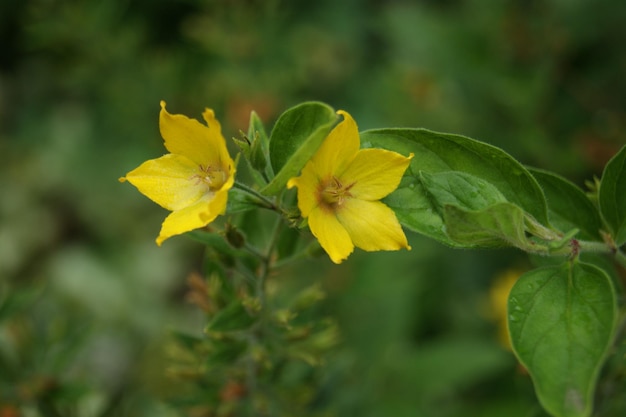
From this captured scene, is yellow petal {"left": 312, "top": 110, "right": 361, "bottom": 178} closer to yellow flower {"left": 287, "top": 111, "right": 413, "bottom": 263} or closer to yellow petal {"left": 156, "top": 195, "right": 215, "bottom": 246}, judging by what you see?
yellow flower {"left": 287, "top": 111, "right": 413, "bottom": 263}

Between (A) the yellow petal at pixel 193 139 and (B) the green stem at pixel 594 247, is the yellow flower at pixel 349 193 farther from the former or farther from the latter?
(B) the green stem at pixel 594 247

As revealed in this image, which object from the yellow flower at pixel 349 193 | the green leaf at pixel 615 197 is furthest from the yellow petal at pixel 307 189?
the green leaf at pixel 615 197

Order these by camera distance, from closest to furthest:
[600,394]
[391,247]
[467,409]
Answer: [391,247] → [600,394] → [467,409]

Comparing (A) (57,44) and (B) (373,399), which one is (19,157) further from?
(B) (373,399)

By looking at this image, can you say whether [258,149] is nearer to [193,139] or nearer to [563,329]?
[193,139]

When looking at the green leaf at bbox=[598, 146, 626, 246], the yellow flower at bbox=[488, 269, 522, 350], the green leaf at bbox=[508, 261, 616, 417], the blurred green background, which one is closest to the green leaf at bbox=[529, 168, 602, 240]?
the green leaf at bbox=[598, 146, 626, 246]

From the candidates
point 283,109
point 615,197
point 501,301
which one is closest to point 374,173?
point 615,197

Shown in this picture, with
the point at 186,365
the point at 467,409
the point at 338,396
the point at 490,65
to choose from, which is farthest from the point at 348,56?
the point at 186,365
